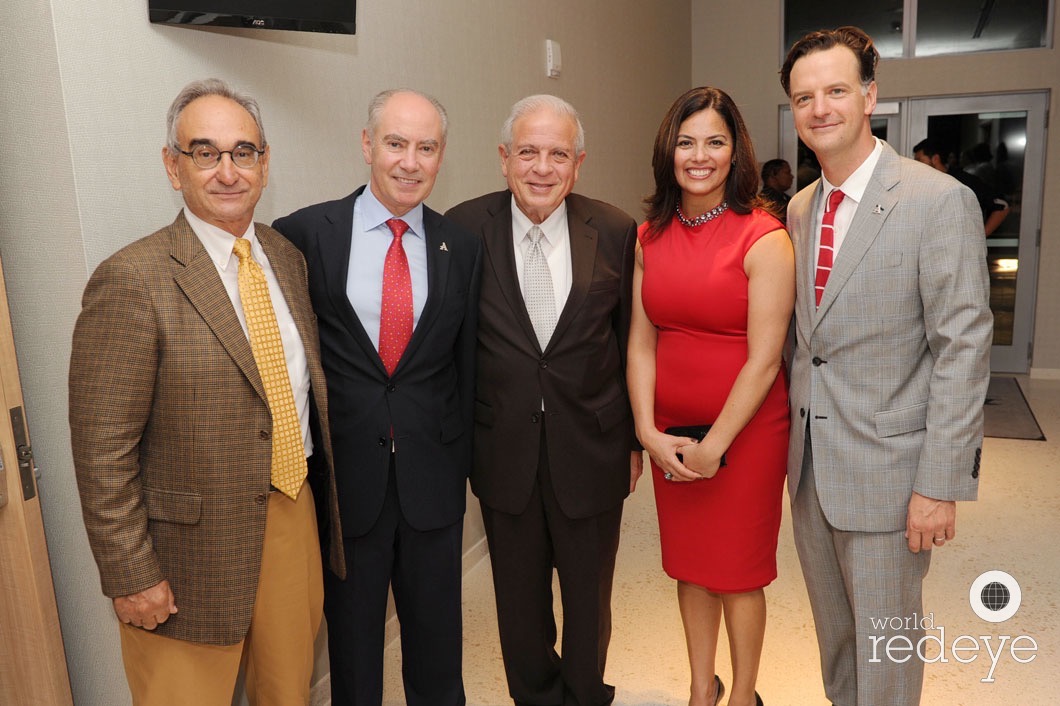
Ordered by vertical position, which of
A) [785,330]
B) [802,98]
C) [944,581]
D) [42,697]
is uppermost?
[802,98]

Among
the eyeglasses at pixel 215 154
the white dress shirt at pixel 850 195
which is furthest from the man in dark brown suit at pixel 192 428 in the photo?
the white dress shirt at pixel 850 195

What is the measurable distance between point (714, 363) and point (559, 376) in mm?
419

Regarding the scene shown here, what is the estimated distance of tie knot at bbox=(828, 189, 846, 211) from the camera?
208 centimetres

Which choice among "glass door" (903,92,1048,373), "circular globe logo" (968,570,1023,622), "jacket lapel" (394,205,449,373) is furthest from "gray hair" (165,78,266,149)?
"glass door" (903,92,1048,373)

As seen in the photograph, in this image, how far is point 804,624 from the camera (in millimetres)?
3273

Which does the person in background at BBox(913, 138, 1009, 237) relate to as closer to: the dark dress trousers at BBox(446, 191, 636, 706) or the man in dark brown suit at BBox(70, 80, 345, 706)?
the dark dress trousers at BBox(446, 191, 636, 706)

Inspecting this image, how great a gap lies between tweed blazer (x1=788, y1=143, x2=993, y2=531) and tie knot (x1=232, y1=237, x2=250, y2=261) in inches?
52.5

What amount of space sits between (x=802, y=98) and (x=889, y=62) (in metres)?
6.27

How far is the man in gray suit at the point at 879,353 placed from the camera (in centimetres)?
190

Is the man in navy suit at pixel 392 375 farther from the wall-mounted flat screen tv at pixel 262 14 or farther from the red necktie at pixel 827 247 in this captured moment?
the red necktie at pixel 827 247

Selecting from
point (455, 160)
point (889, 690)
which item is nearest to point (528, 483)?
point (889, 690)

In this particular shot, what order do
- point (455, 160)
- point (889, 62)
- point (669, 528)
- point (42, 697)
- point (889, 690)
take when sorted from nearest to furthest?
point (42, 697) < point (889, 690) < point (669, 528) < point (455, 160) < point (889, 62)

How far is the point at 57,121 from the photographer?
6.02 ft

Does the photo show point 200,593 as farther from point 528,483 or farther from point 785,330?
point 785,330
